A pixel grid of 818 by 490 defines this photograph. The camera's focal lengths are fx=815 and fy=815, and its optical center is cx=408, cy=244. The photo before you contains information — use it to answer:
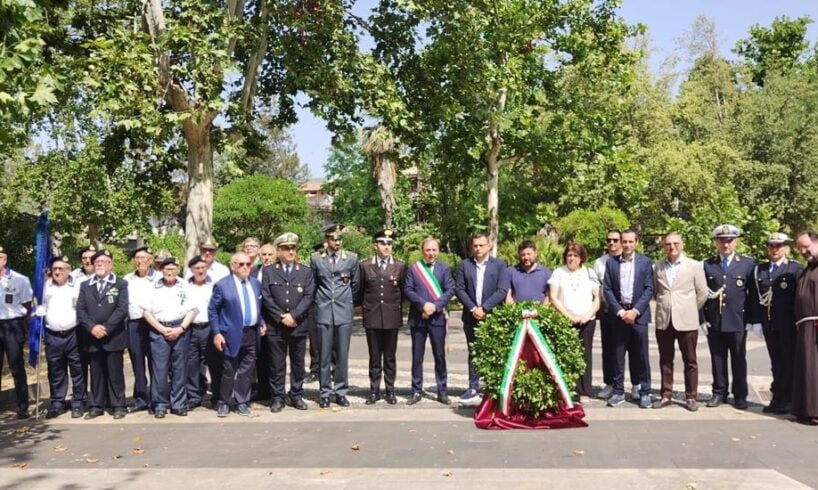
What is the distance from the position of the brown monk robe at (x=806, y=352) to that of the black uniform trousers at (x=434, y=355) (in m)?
3.95

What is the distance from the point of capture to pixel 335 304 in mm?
10164

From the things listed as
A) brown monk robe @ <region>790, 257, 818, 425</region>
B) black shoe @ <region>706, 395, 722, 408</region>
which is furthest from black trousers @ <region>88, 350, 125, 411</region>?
brown monk robe @ <region>790, 257, 818, 425</region>

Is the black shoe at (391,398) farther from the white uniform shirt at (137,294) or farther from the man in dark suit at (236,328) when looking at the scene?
the white uniform shirt at (137,294)

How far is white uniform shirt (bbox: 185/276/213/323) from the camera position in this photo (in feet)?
32.6

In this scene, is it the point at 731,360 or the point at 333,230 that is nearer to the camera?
the point at 731,360

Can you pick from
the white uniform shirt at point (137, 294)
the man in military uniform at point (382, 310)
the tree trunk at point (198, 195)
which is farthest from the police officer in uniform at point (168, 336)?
the tree trunk at point (198, 195)

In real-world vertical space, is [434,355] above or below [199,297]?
below

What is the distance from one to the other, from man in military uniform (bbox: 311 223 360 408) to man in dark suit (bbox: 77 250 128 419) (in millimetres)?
2352

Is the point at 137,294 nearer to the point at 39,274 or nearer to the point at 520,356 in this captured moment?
the point at 39,274

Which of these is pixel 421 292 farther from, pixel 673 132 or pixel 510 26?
pixel 673 132

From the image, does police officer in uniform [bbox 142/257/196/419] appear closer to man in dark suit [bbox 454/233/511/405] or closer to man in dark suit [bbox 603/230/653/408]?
man in dark suit [bbox 454/233/511/405]

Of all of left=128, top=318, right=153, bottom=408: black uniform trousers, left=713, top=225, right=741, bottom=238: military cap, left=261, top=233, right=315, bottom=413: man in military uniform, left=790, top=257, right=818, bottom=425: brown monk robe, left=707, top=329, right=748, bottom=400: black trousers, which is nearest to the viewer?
left=790, top=257, right=818, bottom=425: brown monk robe

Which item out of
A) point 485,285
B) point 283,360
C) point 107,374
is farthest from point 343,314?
point 107,374

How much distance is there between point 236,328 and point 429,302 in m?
2.35
